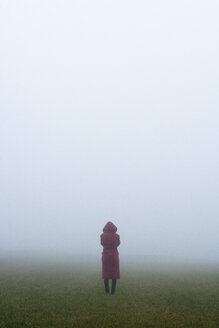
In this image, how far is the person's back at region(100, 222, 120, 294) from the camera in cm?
1742

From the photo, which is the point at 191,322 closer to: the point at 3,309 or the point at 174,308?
the point at 174,308

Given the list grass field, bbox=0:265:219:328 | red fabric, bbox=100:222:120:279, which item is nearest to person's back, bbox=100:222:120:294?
red fabric, bbox=100:222:120:279

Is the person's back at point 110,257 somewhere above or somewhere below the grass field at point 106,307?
above

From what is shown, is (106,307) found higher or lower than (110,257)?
lower

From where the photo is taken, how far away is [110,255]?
57.8 feet

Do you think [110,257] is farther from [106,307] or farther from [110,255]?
[106,307]

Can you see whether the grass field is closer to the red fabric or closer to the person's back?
the person's back

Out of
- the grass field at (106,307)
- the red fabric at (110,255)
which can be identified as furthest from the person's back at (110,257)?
the grass field at (106,307)

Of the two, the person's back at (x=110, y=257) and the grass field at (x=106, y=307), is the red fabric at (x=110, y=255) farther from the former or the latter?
the grass field at (x=106, y=307)

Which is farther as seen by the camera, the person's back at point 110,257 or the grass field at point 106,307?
the person's back at point 110,257

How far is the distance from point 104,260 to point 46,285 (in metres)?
4.75

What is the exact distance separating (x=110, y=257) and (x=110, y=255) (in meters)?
0.09

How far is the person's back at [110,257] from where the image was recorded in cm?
1742

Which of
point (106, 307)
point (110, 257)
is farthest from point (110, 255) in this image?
point (106, 307)
